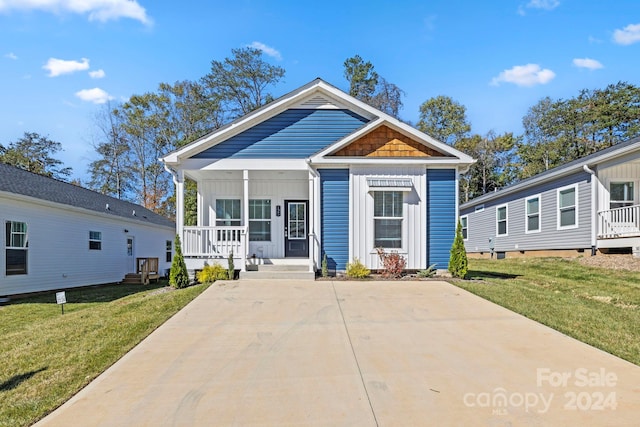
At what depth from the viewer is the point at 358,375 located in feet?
14.8

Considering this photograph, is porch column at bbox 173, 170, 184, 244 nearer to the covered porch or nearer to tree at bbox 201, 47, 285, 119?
the covered porch

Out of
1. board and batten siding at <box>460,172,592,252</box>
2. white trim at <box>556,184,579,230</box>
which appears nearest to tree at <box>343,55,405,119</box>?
board and batten siding at <box>460,172,592,252</box>

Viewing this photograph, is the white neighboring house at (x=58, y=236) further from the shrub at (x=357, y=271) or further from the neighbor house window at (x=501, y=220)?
the neighbor house window at (x=501, y=220)

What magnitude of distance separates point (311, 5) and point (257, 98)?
20152mm

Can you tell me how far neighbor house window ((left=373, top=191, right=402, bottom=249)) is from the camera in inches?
449

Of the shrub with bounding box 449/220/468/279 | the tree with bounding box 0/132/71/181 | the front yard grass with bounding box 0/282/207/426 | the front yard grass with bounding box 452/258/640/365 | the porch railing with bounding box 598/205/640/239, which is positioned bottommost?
the front yard grass with bounding box 0/282/207/426

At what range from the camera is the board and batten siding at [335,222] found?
11367 mm

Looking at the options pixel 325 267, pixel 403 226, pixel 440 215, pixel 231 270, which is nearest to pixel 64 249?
pixel 231 270

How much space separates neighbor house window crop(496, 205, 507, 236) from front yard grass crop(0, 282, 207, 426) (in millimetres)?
16114

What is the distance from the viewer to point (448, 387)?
4.16 metres

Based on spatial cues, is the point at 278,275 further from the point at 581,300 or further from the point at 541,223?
the point at 541,223

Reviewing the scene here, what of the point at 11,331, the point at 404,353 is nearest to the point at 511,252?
the point at 404,353

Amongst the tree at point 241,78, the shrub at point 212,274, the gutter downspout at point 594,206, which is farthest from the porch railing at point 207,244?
the tree at point 241,78

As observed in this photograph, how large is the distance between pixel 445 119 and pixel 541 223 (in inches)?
876
